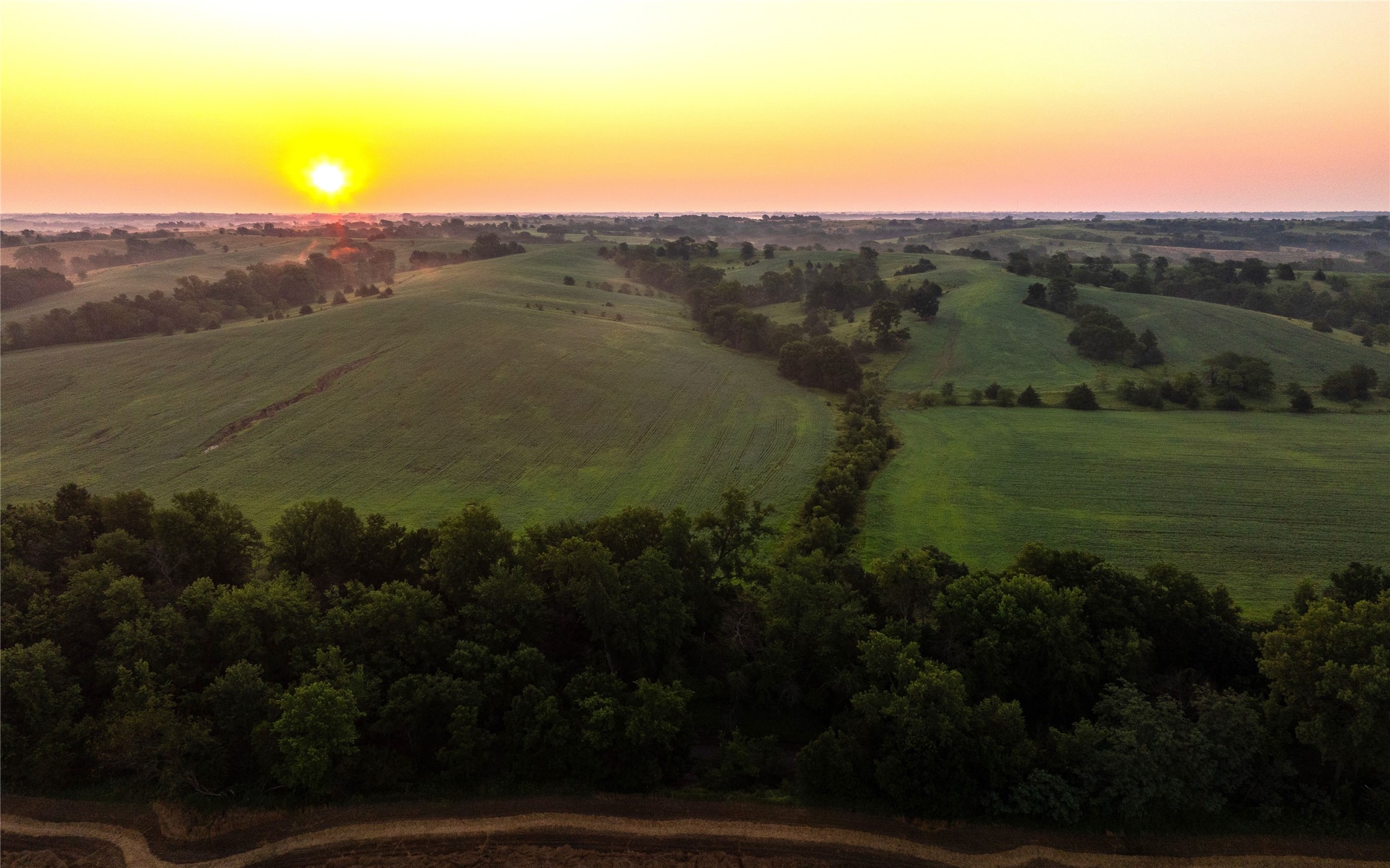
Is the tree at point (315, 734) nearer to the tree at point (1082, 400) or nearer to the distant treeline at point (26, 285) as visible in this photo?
the tree at point (1082, 400)

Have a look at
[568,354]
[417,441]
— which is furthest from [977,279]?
[417,441]

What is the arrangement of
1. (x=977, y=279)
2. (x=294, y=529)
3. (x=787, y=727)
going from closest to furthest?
1. (x=787, y=727)
2. (x=294, y=529)
3. (x=977, y=279)

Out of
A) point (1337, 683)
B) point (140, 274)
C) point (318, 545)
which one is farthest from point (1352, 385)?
point (140, 274)

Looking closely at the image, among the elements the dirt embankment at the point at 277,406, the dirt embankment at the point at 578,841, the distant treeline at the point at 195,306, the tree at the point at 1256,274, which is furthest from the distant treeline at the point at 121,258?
the tree at the point at 1256,274

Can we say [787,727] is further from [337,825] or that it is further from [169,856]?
[169,856]

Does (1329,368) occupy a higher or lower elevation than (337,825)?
higher

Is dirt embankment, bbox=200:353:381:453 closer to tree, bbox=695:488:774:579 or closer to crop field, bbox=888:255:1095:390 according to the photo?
tree, bbox=695:488:774:579

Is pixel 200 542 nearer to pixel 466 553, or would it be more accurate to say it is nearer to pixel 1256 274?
pixel 466 553
